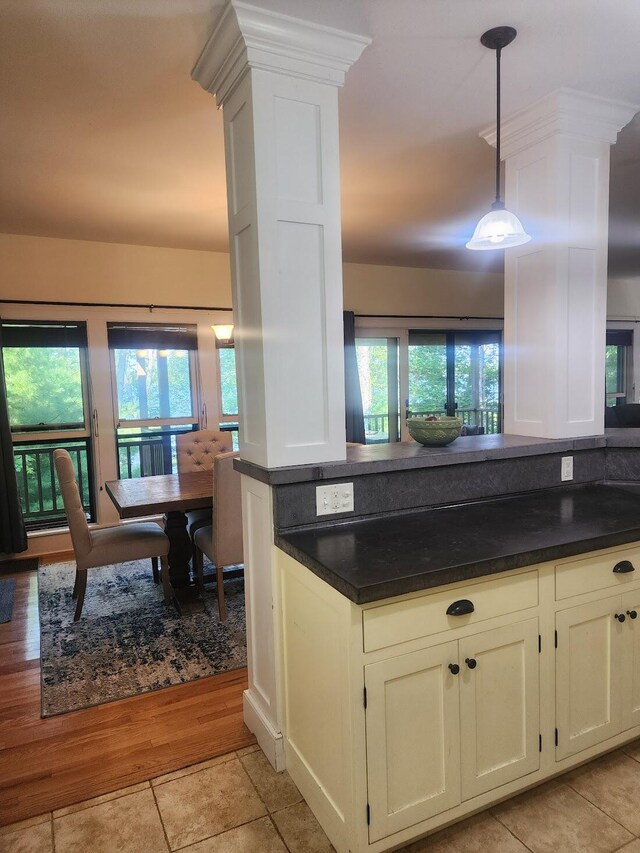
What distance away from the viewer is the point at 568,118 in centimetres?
236

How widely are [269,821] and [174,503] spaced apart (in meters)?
1.81

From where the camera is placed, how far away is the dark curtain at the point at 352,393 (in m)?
5.63

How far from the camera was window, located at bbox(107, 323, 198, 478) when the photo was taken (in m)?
4.87

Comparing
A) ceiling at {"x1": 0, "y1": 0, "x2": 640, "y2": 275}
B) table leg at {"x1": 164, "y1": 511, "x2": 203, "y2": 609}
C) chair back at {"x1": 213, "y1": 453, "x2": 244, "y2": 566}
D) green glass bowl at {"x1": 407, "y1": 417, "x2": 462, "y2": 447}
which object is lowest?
table leg at {"x1": 164, "y1": 511, "x2": 203, "y2": 609}

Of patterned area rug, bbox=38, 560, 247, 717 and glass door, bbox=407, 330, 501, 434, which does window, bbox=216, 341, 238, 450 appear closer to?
patterned area rug, bbox=38, 560, 247, 717

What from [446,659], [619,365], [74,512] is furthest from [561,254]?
[619,365]

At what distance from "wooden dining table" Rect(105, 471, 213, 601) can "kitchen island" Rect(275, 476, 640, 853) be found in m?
1.49

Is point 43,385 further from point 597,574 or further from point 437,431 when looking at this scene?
point 597,574

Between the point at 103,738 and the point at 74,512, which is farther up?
the point at 74,512

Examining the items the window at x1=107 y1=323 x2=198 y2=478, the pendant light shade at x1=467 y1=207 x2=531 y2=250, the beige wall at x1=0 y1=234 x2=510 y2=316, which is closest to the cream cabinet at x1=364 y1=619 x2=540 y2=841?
the pendant light shade at x1=467 y1=207 x2=531 y2=250

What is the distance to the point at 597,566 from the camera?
1.83 m

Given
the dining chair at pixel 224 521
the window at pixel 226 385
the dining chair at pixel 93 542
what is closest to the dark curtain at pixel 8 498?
the dining chair at pixel 93 542

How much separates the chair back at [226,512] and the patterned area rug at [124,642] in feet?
1.35

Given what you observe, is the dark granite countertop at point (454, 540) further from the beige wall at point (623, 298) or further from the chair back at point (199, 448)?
the beige wall at point (623, 298)
